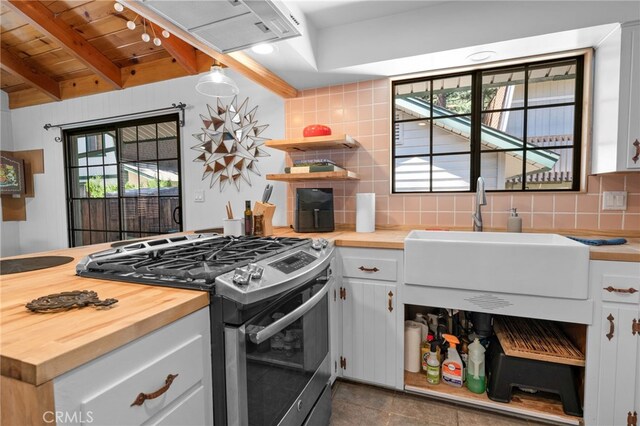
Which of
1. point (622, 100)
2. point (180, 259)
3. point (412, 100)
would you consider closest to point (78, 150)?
point (180, 259)

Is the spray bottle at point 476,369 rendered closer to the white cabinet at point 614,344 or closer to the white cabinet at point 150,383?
the white cabinet at point 614,344

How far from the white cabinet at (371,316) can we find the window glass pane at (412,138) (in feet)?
3.14

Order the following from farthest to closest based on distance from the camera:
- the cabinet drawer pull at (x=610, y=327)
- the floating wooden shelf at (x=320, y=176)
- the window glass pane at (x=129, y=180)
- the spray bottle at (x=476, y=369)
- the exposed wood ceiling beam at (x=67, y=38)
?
the window glass pane at (x=129, y=180) → the exposed wood ceiling beam at (x=67, y=38) → the floating wooden shelf at (x=320, y=176) → the spray bottle at (x=476, y=369) → the cabinet drawer pull at (x=610, y=327)

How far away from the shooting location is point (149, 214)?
3250mm

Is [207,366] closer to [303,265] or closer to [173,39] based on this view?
[303,265]

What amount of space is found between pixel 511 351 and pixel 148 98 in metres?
3.61

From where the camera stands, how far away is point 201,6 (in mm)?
1178

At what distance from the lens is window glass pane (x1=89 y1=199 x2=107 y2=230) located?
11.6 feet

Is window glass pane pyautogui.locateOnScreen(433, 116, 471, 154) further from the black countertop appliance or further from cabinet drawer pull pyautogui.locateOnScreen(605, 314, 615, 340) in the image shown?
cabinet drawer pull pyautogui.locateOnScreen(605, 314, 615, 340)

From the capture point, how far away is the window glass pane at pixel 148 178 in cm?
319

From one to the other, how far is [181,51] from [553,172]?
9.81 ft

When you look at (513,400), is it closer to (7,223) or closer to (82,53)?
(82,53)

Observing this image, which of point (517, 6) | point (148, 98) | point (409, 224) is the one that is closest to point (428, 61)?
point (517, 6)

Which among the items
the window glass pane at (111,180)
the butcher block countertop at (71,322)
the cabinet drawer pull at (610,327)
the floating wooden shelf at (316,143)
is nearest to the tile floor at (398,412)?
the cabinet drawer pull at (610,327)
